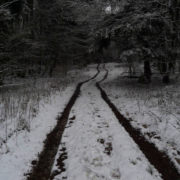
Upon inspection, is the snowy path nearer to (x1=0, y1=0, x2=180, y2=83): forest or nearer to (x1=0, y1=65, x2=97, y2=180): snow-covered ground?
(x1=0, y1=65, x2=97, y2=180): snow-covered ground

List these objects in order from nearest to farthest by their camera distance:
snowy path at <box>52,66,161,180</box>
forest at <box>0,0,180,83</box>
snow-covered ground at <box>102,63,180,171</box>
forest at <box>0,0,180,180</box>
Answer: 1. snowy path at <box>52,66,161,180</box>
2. forest at <box>0,0,180,180</box>
3. snow-covered ground at <box>102,63,180,171</box>
4. forest at <box>0,0,180,83</box>

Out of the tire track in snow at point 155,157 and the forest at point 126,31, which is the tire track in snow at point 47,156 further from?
the forest at point 126,31

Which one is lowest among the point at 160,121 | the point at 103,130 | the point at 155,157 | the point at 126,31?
the point at 155,157

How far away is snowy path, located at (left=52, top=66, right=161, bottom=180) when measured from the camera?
11.5ft

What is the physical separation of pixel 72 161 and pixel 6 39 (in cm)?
811

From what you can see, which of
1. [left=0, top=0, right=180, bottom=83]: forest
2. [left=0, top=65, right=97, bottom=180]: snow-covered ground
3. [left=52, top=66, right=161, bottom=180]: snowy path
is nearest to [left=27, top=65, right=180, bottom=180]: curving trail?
[left=52, top=66, right=161, bottom=180]: snowy path

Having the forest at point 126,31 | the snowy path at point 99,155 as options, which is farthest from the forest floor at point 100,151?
the forest at point 126,31

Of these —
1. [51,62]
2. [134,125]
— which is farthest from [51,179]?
[51,62]

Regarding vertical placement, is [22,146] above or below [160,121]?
below

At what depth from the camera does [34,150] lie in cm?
439

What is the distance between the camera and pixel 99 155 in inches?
165

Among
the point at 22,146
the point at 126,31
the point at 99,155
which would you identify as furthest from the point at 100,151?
the point at 126,31

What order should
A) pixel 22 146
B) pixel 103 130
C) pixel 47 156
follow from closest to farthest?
1. pixel 47 156
2. pixel 22 146
3. pixel 103 130

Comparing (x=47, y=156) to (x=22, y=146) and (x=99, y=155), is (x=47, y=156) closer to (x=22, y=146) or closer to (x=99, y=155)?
(x=22, y=146)
